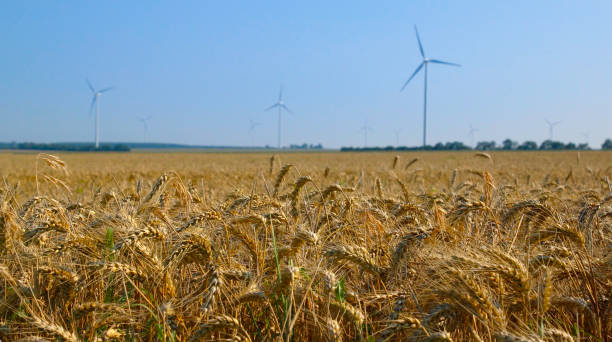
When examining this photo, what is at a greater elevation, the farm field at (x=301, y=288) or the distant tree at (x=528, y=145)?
the distant tree at (x=528, y=145)

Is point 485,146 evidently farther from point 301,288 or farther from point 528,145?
point 301,288

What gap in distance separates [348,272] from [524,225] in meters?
1.63

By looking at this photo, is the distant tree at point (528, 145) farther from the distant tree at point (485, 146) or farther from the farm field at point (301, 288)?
the farm field at point (301, 288)

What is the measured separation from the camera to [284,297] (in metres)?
2.33

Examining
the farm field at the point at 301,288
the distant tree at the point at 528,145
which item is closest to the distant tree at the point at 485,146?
the distant tree at the point at 528,145

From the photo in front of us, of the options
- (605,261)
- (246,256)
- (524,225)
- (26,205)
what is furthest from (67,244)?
(524,225)

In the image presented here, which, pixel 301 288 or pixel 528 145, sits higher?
pixel 528 145

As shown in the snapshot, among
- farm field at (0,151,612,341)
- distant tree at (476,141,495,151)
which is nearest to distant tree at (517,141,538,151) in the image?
distant tree at (476,141,495,151)

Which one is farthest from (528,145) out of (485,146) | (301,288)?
(301,288)

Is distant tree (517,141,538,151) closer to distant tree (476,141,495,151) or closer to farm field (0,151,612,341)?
distant tree (476,141,495,151)

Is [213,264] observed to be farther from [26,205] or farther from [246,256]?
[26,205]

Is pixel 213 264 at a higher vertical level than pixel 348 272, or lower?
higher

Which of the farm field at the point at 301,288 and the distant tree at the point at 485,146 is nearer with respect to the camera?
the farm field at the point at 301,288

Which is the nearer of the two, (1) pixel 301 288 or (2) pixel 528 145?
(1) pixel 301 288
